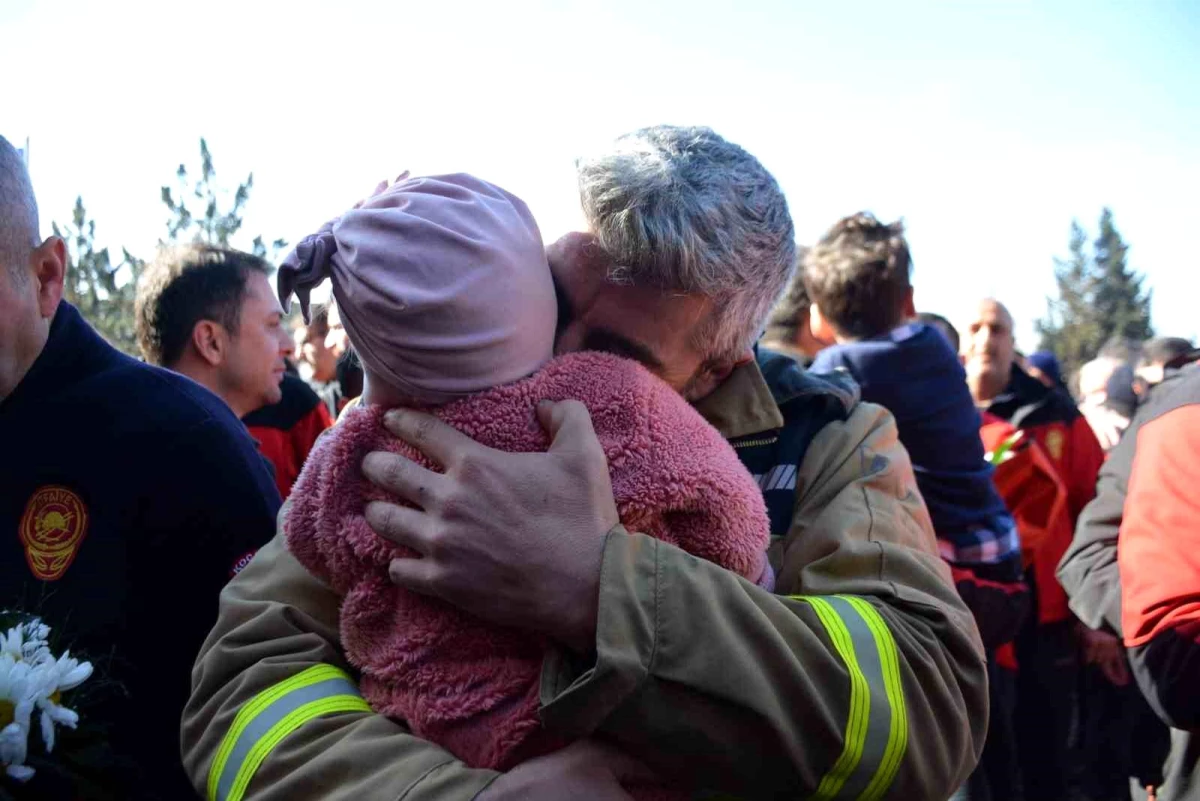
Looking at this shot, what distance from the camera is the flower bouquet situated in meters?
1.78

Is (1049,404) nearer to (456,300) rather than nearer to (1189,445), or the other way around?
(1189,445)

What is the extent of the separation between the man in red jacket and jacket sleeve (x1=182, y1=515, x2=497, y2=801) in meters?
4.23

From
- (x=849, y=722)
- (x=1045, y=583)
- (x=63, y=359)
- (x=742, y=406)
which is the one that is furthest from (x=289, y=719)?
(x=1045, y=583)

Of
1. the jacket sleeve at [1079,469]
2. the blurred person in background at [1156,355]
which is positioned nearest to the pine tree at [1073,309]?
the blurred person in background at [1156,355]

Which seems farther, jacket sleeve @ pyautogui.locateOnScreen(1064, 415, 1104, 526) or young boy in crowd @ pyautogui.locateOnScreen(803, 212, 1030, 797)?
jacket sleeve @ pyautogui.locateOnScreen(1064, 415, 1104, 526)

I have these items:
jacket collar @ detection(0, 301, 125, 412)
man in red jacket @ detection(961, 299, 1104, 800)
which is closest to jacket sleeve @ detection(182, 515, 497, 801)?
jacket collar @ detection(0, 301, 125, 412)

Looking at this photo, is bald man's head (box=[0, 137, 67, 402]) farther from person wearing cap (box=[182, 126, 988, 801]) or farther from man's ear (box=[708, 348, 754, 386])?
man's ear (box=[708, 348, 754, 386])

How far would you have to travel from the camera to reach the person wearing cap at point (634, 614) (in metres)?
1.41

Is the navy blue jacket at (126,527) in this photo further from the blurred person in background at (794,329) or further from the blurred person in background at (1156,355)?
the blurred person in background at (1156,355)

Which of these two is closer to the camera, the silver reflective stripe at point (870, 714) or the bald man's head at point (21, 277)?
the silver reflective stripe at point (870, 714)

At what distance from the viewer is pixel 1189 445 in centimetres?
270

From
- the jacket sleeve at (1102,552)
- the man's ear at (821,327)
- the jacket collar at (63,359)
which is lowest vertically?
the jacket sleeve at (1102,552)

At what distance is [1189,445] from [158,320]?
365 cm

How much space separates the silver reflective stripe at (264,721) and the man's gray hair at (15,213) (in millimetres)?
1394
